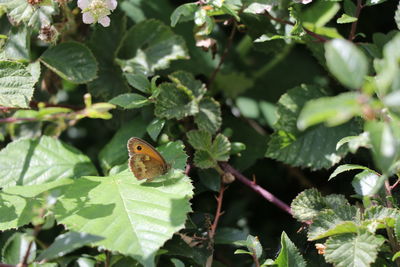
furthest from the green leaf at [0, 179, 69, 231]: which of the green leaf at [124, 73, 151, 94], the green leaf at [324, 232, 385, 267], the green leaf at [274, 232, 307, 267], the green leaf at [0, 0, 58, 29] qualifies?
the green leaf at [324, 232, 385, 267]

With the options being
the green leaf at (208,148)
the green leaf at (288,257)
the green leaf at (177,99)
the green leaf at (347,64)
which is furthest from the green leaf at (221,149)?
the green leaf at (347,64)

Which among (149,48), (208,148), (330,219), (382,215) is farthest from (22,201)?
(382,215)

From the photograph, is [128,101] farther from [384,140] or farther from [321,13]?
[384,140]

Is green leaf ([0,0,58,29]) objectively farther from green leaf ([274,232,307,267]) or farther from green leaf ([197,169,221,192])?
green leaf ([274,232,307,267])

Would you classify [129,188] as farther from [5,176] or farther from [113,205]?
[5,176]

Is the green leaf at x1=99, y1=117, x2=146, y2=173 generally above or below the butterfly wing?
below
